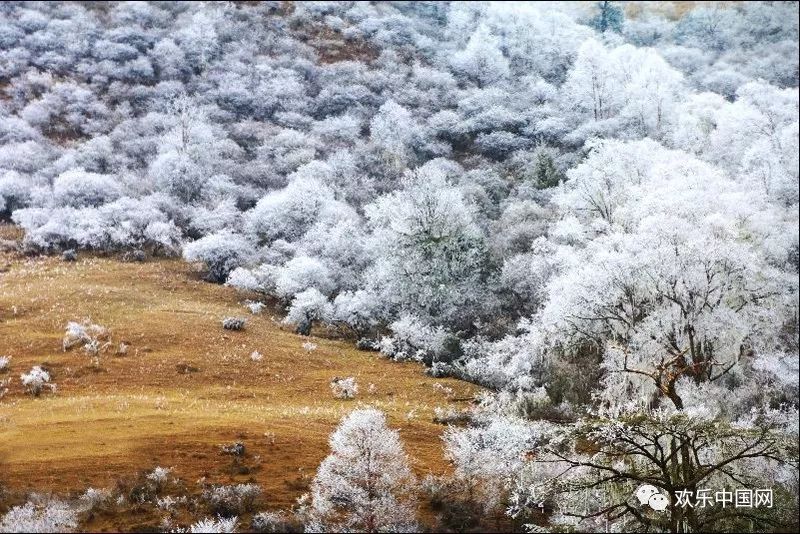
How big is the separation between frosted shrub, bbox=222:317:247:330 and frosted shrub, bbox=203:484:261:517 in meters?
13.4

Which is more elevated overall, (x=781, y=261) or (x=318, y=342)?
(x=781, y=261)

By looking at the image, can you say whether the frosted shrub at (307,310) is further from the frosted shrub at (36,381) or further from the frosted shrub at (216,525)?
the frosted shrub at (216,525)

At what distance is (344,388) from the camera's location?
24.5 m

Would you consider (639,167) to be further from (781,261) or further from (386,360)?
(386,360)

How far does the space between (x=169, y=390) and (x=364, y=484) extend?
10.5 metres

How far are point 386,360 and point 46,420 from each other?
45.7 ft

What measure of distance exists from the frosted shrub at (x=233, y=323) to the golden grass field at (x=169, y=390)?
0.37 metres

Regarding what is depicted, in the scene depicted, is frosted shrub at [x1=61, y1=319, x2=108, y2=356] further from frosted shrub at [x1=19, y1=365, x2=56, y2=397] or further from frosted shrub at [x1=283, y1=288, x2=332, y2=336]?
frosted shrub at [x1=283, y1=288, x2=332, y2=336]

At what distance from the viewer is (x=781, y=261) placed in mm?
24281

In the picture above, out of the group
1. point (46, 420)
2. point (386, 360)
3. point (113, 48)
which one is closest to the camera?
point (46, 420)

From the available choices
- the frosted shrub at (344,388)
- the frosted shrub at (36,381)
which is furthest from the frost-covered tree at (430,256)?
the frosted shrub at (36,381)

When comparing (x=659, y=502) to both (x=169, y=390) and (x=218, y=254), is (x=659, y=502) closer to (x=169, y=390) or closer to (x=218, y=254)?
(x=169, y=390)

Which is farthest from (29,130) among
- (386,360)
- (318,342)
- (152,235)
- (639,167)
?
(639,167)

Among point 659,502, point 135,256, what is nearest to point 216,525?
point 659,502
